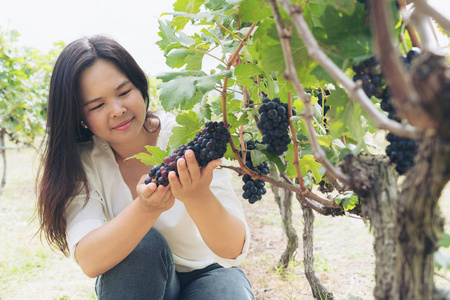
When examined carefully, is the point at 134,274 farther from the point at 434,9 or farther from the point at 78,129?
the point at 434,9

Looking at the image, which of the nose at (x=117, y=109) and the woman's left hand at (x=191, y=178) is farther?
the nose at (x=117, y=109)

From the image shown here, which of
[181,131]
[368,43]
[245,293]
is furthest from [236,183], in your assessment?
[368,43]

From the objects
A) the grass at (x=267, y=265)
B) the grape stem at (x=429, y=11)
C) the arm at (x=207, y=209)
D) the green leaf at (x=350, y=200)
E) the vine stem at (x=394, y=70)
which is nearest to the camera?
the vine stem at (x=394, y=70)

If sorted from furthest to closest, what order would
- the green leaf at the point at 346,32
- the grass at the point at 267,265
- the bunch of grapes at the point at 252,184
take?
the grass at the point at 267,265 < the bunch of grapes at the point at 252,184 < the green leaf at the point at 346,32

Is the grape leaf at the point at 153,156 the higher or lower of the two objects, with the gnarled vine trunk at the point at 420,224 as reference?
lower

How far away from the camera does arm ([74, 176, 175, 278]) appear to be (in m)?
1.33

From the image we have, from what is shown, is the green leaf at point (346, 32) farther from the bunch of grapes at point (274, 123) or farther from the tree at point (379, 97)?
the bunch of grapes at point (274, 123)

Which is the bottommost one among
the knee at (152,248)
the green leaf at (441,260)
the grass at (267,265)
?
the grass at (267,265)

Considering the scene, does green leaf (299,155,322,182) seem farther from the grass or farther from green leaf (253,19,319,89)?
the grass

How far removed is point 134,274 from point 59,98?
0.82 m

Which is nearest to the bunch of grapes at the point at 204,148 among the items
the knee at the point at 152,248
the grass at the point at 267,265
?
the knee at the point at 152,248

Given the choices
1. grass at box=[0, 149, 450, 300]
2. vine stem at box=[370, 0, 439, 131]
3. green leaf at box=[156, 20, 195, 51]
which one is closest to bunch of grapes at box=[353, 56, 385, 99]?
vine stem at box=[370, 0, 439, 131]

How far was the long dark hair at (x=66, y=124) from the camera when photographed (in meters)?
1.55

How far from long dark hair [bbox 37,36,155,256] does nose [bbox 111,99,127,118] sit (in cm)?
17
